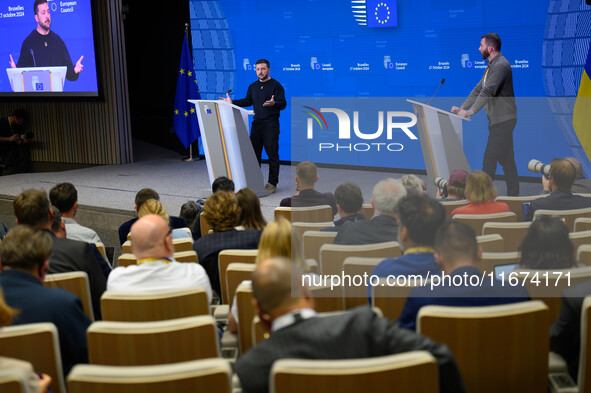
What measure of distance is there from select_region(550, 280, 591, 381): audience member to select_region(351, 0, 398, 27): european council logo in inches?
273

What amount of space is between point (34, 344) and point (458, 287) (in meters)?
1.42

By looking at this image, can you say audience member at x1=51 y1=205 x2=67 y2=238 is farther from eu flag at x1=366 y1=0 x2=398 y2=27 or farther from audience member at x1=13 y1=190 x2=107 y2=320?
eu flag at x1=366 y1=0 x2=398 y2=27

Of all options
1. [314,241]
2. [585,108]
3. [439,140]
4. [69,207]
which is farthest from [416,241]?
[585,108]

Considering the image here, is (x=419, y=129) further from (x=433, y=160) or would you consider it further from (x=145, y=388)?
(x=145, y=388)

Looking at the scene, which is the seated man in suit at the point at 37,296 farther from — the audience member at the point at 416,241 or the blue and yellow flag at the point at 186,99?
the blue and yellow flag at the point at 186,99

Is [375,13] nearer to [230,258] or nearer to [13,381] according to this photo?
[230,258]

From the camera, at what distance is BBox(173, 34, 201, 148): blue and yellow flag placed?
33.8ft

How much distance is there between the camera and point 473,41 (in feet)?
26.3

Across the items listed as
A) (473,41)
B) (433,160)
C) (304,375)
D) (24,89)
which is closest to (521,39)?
(473,41)

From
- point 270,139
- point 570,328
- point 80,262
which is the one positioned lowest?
point 570,328

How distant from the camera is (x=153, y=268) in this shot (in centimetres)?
279

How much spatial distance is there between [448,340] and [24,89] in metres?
10.5

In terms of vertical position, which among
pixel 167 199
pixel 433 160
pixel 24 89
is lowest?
pixel 167 199

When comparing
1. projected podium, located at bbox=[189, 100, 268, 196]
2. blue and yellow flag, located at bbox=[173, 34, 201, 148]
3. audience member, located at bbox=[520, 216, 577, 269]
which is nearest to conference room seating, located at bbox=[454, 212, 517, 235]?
audience member, located at bbox=[520, 216, 577, 269]
